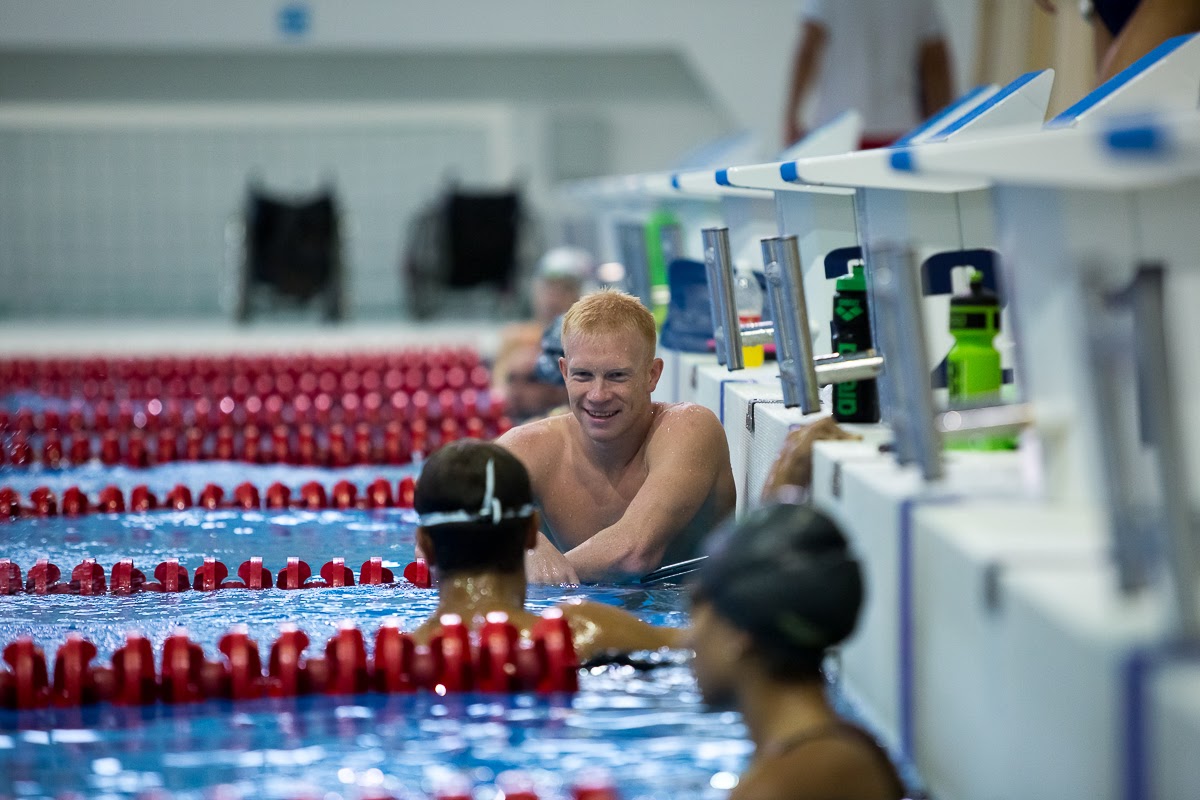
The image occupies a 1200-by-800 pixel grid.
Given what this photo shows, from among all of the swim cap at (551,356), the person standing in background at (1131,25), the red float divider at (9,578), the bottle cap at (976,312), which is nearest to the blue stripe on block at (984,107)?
the person standing in background at (1131,25)

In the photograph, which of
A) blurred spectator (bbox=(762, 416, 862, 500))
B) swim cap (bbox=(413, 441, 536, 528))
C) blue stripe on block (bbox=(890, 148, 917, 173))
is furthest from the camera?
blurred spectator (bbox=(762, 416, 862, 500))

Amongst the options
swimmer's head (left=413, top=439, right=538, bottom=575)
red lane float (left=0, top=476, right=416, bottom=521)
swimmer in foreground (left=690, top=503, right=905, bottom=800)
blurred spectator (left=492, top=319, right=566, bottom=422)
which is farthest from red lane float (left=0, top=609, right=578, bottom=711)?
blurred spectator (left=492, top=319, right=566, bottom=422)

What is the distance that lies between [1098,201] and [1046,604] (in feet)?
2.01

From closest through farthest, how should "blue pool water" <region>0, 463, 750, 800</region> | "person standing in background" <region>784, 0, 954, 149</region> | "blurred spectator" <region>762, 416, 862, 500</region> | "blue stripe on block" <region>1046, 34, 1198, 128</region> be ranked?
1. "blue pool water" <region>0, 463, 750, 800</region>
2. "blurred spectator" <region>762, 416, 862, 500</region>
3. "blue stripe on block" <region>1046, 34, 1198, 128</region>
4. "person standing in background" <region>784, 0, 954, 149</region>

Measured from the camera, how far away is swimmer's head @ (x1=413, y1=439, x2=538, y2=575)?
2801 millimetres

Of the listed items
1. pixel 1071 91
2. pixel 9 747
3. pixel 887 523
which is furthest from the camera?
pixel 1071 91

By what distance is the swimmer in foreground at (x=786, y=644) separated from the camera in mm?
1913

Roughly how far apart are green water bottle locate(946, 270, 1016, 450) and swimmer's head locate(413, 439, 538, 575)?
81 cm

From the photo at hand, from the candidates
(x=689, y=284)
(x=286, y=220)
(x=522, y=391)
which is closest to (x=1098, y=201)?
(x=689, y=284)

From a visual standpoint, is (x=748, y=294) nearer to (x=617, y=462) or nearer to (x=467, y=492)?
(x=617, y=462)

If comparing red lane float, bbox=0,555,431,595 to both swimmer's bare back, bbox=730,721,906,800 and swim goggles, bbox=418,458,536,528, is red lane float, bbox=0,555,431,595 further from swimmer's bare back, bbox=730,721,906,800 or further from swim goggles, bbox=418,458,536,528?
swimmer's bare back, bbox=730,721,906,800

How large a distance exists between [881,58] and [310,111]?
32.0 ft

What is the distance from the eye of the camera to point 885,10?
23.6 feet

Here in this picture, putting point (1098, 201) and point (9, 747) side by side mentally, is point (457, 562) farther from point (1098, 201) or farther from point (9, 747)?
point (1098, 201)
